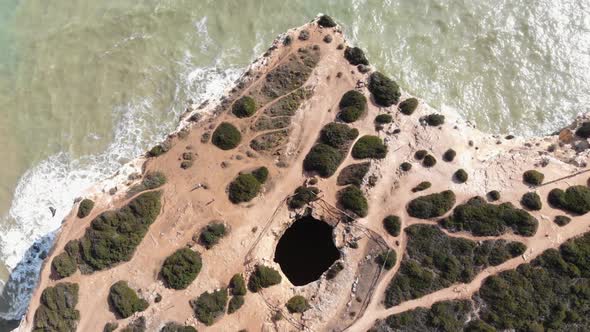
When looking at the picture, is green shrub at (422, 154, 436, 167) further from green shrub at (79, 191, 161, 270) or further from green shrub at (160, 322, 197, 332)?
green shrub at (160, 322, 197, 332)

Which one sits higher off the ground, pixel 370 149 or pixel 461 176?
pixel 370 149

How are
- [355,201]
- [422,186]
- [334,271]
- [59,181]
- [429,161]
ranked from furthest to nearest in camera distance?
[59,181] → [429,161] → [422,186] → [355,201] → [334,271]

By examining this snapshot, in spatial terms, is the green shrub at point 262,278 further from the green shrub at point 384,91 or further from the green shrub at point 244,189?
the green shrub at point 384,91

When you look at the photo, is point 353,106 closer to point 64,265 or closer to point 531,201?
point 531,201

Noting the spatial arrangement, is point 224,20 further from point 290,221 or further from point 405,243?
point 405,243

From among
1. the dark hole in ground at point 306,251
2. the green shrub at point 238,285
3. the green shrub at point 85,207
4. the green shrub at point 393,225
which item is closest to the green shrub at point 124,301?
the green shrub at point 85,207

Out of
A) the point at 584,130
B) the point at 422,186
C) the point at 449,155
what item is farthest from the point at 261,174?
the point at 584,130

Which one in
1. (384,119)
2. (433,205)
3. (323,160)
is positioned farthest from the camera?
(384,119)
